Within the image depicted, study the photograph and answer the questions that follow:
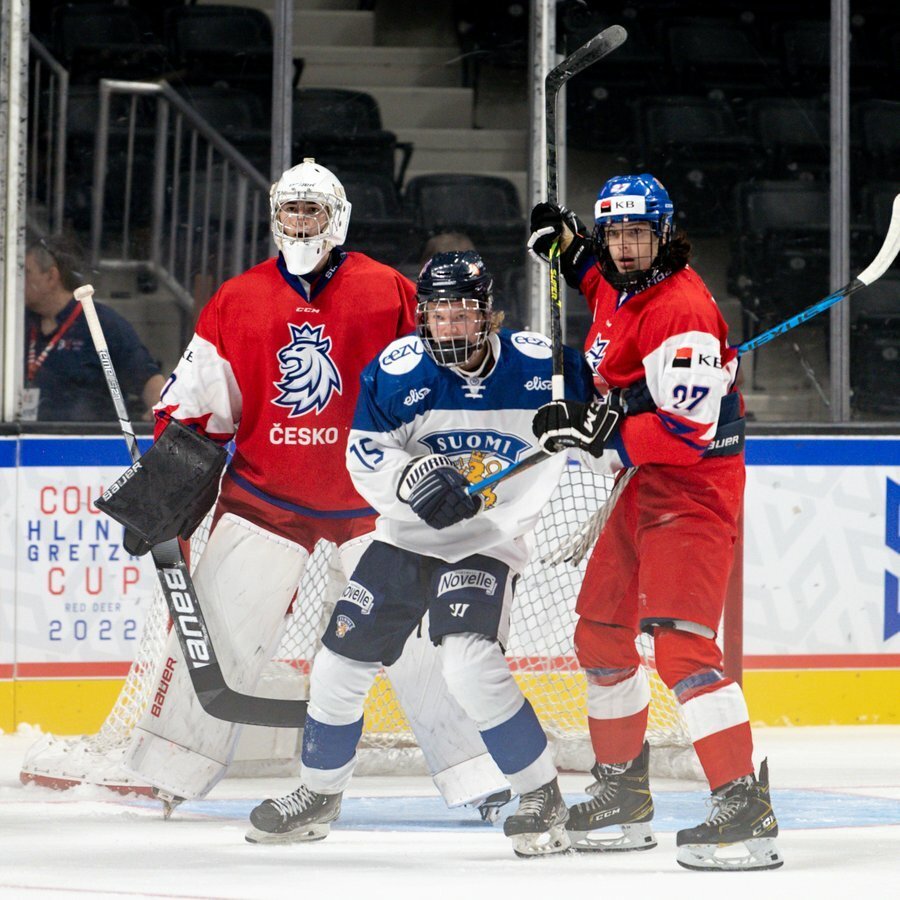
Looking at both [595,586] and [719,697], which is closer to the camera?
[719,697]

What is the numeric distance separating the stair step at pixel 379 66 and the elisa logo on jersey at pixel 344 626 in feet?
6.83

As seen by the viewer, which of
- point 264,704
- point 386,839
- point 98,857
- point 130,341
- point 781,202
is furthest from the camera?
point 781,202

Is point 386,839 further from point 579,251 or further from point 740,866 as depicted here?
point 579,251

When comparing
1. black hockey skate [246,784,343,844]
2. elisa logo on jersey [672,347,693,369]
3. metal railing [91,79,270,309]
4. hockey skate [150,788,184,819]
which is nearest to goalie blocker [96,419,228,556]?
hockey skate [150,788,184,819]

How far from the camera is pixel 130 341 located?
4.70 m

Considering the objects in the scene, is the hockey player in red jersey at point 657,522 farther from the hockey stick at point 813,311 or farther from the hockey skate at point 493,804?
the hockey skate at point 493,804

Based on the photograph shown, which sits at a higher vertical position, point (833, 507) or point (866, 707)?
point (833, 507)

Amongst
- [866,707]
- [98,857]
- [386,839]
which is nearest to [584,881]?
[386,839]

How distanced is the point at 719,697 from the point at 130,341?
217cm

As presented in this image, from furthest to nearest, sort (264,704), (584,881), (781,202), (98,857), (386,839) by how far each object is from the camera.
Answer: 1. (781,202)
2. (264,704)
3. (386,839)
4. (98,857)
5. (584,881)

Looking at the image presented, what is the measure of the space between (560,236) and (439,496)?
68 cm

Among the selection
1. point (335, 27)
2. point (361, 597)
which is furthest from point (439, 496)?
point (335, 27)

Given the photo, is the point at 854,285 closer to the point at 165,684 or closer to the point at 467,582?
the point at 467,582

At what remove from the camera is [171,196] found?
4.83 metres
